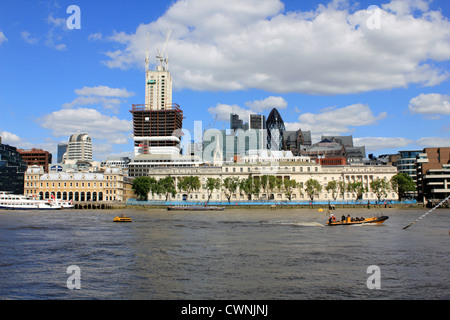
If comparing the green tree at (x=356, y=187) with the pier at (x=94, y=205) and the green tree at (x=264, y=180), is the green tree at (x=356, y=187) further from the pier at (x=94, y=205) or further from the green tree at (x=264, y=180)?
the pier at (x=94, y=205)

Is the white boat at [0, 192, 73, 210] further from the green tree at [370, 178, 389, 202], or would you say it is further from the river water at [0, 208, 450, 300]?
the green tree at [370, 178, 389, 202]

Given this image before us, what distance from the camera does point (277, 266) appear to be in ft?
126

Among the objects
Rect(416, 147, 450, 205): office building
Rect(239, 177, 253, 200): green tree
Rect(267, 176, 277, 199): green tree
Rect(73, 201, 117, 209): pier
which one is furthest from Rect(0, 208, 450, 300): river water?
Rect(416, 147, 450, 205): office building

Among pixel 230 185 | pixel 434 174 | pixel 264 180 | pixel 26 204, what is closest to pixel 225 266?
pixel 26 204

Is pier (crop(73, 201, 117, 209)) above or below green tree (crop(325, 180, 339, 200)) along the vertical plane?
below

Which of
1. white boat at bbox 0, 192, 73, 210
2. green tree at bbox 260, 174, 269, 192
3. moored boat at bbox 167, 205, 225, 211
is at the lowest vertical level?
moored boat at bbox 167, 205, 225, 211

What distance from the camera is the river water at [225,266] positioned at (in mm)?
29938

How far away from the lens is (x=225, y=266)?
3856cm

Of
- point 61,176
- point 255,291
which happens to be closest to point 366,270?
point 255,291

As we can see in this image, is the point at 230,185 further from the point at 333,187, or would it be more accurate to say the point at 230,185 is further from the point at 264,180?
the point at 333,187

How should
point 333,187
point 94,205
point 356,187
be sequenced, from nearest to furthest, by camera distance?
point 94,205 < point 333,187 < point 356,187

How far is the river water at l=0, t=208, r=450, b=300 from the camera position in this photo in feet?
98.2
